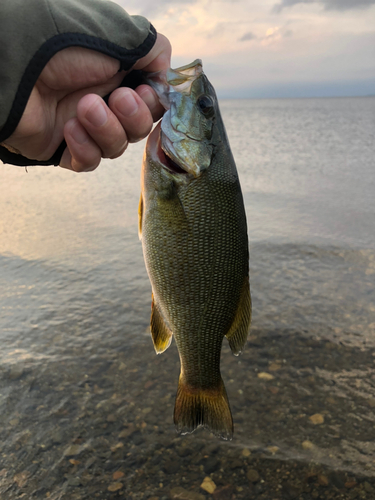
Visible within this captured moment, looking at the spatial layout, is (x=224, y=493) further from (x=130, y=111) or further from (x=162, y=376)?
(x=130, y=111)

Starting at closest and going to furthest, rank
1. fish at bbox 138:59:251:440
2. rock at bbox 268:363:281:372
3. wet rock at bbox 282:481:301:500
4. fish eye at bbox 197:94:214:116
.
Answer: fish at bbox 138:59:251:440
fish eye at bbox 197:94:214:116
wet rock at bbox 282:481:301:500
rock at bbox 268:363:281:372

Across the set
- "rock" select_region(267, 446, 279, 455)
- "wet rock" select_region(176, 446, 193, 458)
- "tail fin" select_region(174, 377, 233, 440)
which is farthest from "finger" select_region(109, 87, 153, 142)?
"rock" select_region(267, 446, 279, 455)

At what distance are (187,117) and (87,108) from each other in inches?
21.7

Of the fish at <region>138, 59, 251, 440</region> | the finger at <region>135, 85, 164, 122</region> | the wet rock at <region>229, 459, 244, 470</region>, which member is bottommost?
the wet rock at <region>229, 459, 244, 470</region>

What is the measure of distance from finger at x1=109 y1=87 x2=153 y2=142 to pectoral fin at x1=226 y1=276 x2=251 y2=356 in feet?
3.75

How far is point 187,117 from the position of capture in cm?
223

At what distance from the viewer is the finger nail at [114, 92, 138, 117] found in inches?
89.7

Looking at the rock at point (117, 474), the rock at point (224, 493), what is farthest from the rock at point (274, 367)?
the rock at point (117, 474)

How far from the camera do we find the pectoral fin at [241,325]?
7.81ft

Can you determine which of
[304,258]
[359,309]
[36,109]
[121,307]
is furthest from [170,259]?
[304,258]

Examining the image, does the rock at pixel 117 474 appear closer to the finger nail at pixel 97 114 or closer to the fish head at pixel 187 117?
the fish head at pixel 187 117

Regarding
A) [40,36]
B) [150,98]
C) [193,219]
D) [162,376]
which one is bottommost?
[162,376]

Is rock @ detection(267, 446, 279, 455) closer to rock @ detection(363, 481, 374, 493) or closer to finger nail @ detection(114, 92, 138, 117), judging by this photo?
rock @ detection(363, 481, 374, 493)

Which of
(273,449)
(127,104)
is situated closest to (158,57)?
(127,104)
